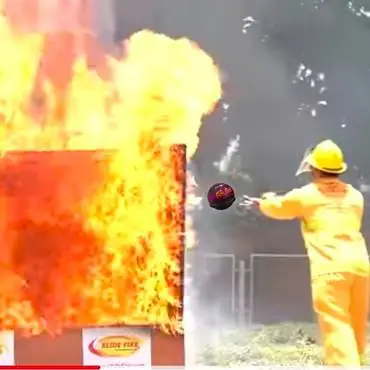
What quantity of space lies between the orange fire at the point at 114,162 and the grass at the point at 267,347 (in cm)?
15

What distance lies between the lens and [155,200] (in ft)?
6.76

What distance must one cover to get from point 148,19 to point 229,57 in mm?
267

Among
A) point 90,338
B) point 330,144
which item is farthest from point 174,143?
point 90,338

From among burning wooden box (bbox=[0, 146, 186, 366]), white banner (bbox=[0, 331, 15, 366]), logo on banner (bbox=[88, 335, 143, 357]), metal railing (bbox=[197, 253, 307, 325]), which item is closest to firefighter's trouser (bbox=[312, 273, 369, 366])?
metal railing (bbox=[197, 253, 307, 325])

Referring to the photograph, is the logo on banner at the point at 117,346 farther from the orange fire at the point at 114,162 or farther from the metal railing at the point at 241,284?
the metal railing at the point at 241,284

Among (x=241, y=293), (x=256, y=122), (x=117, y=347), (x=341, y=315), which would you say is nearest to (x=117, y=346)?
(x=117, y=347)

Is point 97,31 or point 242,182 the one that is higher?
point 97,31

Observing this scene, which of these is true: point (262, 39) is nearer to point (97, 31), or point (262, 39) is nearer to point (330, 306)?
point (97, 31)

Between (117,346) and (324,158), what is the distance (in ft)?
2.76

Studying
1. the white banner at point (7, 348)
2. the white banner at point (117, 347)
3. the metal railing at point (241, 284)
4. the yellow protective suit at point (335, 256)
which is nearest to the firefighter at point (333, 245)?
the yellow protective suit at point (335, 256)

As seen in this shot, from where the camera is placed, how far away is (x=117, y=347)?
2059 mm

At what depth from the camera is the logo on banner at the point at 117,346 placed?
80.7 inches

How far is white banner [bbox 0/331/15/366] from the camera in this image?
2049 millimetres

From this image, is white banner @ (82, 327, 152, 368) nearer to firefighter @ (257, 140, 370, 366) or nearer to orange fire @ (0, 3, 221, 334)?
orange fire @ (0, 3, 221, 334)
